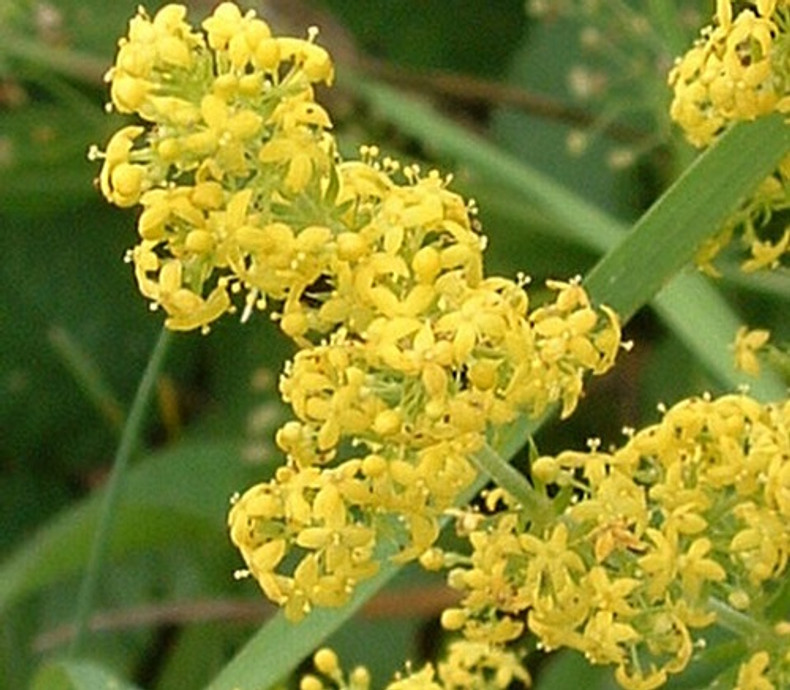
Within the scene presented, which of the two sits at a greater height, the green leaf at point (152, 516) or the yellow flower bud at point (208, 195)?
the yellow flower bud at point (208, 195)

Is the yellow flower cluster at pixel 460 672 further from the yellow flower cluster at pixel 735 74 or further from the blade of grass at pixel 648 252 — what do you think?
the yellow flower cluster at pixel 735 74

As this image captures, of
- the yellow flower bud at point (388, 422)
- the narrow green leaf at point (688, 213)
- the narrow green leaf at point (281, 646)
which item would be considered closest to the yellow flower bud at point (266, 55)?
the yellow flower bud at point (388, 422)

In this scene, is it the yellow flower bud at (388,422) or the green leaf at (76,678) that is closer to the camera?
the yellow flower bud at (388,422)

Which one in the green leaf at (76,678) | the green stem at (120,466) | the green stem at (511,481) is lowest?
the green leaf at (76,678)

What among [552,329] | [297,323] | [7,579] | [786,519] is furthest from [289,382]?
[7,579]

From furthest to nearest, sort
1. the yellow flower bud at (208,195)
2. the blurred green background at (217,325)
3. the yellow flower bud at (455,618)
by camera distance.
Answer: the blurred green background at (217,325), the yellow flower bud at (455,618), the yellow flower bud at (208,195)

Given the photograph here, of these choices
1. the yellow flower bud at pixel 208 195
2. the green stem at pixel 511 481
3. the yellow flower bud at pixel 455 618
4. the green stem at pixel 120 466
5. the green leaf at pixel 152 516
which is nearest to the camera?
the yellow flower bud at pixel 208 195

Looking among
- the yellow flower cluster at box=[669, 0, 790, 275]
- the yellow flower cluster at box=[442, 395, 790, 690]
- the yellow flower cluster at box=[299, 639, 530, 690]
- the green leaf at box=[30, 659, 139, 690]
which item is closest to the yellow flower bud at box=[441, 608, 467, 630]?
the yellow flower cluster at box=[442, 395, 790, 690]
